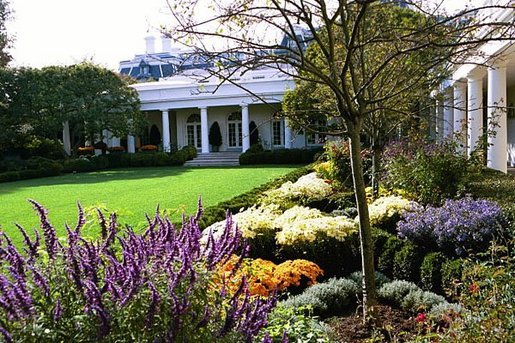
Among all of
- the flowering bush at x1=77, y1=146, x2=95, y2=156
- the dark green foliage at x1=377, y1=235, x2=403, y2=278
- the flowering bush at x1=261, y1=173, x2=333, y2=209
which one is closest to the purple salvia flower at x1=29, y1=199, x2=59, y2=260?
the dark green foliage at x1=377, y1=235, x2=403, y2=278

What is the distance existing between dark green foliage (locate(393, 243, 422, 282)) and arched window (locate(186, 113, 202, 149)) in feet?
98.2

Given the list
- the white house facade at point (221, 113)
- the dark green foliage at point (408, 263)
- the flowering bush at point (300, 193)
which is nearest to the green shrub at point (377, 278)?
the dark green foliage at point (408, 263)

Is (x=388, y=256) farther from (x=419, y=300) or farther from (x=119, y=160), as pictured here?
(x=119, y=160)

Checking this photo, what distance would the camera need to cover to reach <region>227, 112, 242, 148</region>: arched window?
111 feet

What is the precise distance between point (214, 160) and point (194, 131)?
19.9 ft

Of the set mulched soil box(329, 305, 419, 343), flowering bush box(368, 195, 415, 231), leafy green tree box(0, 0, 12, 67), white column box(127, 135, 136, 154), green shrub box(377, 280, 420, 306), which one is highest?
leafy green tree box(0, 0, 12, 67)

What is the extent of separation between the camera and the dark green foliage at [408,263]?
5328 millimetres

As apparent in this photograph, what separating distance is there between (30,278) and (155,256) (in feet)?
1.63

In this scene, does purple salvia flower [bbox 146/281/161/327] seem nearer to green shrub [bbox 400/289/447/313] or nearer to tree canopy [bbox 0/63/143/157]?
green shrub [bbox 400/289/447/313]

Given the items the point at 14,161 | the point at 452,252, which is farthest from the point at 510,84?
the point at 14,161

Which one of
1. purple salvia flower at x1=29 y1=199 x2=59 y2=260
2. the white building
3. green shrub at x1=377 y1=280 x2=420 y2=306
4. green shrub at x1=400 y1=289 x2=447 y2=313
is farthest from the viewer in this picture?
the white building

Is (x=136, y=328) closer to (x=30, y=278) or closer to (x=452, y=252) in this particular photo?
(x=30, y=278)

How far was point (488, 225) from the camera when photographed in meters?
5.16

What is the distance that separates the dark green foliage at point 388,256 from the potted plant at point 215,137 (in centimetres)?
2801
